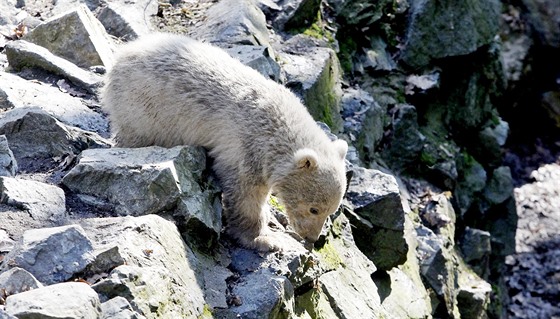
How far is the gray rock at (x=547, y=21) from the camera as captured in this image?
17750 millimetres

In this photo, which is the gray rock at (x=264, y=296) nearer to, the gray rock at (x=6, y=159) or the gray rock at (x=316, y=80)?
the gray rock at (x=6, y=159)

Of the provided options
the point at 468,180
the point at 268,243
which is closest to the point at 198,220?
the point at 268,243

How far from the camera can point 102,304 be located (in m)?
4.29

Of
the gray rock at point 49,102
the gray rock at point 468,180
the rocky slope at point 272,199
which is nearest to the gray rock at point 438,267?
the rocky slope at point 272,199

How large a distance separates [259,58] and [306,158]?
2774 millimetres

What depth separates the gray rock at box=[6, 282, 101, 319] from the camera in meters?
3.89

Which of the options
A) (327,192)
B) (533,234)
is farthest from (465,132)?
(327,192)

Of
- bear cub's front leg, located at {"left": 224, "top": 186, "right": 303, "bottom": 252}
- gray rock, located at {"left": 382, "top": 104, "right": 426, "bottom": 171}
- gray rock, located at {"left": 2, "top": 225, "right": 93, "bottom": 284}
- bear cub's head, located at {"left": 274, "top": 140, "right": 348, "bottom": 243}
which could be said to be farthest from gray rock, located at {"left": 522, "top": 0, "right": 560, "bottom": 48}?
gray rock, located at {"left": 2, "top": 225, "right": 93, "bottom": 284}

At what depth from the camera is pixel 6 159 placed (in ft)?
19.5

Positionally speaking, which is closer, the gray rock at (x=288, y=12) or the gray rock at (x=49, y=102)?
the gray rock at (x=49, y=102)

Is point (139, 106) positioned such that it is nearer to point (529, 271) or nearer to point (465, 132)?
point (465, 132)

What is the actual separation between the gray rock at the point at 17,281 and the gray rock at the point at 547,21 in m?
16.1

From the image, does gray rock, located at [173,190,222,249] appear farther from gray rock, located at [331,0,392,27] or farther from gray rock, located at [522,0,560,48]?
gray rock, located at [522,0,560,48]

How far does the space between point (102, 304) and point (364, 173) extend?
515cm
